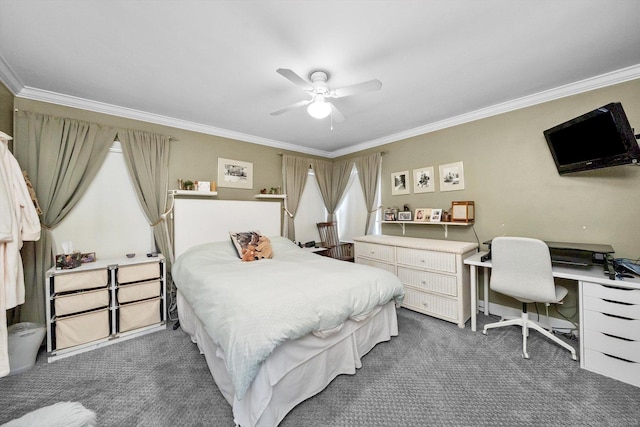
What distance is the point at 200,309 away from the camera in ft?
6.23

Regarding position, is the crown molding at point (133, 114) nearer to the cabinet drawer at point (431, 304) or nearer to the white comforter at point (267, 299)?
the white comforter at point (267, 299)

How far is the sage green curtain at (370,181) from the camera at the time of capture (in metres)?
4.16

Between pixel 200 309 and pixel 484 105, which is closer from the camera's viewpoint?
pixel 200 309

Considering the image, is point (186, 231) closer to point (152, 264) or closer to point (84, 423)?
point (152, 264)

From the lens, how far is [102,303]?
2389 millimetres

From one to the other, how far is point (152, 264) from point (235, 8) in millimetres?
2569

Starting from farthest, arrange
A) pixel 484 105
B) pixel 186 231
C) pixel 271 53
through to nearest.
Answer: pixel 186 231 < pixel 484 105 < pixel 271 53

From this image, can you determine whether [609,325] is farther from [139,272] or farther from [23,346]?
[23,346]

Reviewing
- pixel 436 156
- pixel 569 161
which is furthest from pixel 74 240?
pixel 569 161

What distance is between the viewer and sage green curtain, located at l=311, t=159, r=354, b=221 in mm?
4668

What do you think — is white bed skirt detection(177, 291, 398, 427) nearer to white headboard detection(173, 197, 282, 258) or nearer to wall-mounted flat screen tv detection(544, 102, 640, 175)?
white headboard detection(173, 197, 282, 258)

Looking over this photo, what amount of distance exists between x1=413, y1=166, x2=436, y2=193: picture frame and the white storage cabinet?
358cm

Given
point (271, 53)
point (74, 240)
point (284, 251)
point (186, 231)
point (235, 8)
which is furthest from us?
point (284, 251)

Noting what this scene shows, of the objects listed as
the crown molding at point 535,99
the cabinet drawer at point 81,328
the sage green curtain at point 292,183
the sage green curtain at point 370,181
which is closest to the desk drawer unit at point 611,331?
the crown molding at point 535,99
